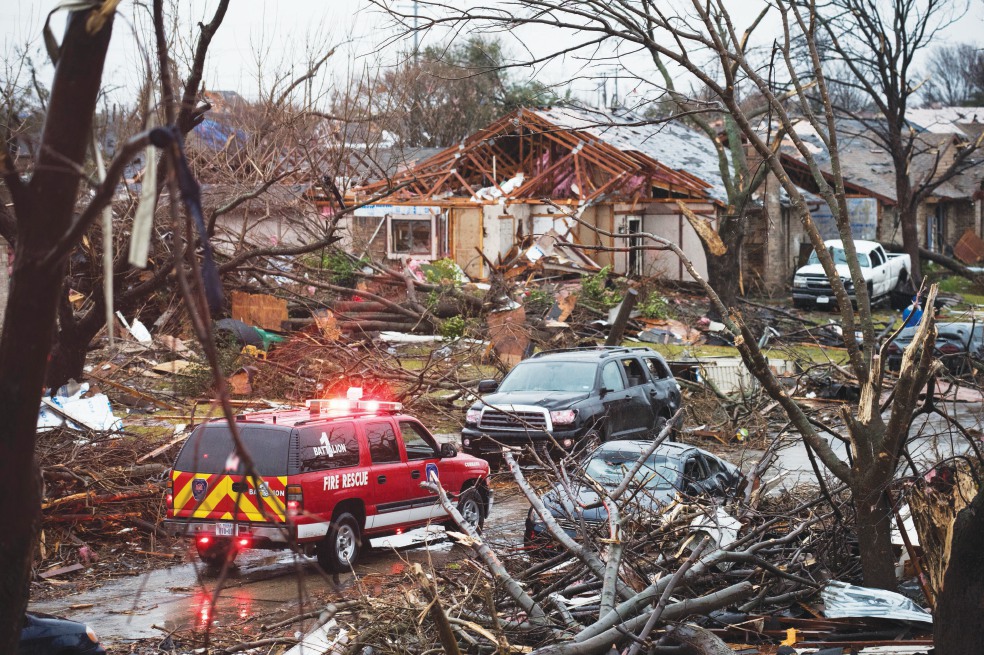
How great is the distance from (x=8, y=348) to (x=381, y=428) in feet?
26.1

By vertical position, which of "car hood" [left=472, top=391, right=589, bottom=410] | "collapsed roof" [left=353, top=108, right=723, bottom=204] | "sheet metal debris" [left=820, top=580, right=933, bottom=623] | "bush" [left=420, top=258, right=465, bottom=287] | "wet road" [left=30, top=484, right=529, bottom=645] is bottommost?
"wet road" [left=30, top=484, right=529, bottom=645]

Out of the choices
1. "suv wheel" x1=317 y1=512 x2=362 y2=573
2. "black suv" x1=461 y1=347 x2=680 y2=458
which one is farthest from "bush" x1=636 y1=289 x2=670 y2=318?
"suv wheel" x1=317 y1=512 x2=362 y2=573

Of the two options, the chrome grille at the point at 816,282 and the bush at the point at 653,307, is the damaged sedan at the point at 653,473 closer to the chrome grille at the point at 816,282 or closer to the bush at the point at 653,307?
the bush at the point at 653,307

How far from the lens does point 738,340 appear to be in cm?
762

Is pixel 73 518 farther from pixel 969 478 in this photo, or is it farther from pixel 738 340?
pixel 969 478

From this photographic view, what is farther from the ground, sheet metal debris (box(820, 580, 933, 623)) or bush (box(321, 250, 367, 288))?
bush (box(321, 250, 367, 288))

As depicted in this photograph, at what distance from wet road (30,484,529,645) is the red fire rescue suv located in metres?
0.35

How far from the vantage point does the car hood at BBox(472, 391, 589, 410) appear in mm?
15039

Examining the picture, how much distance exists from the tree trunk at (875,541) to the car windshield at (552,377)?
25.6ft

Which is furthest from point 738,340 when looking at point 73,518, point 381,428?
point 73,518

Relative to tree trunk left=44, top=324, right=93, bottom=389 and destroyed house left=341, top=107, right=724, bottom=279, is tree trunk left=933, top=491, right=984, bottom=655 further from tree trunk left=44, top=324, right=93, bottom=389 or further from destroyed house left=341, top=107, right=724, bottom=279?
destroyed house left=341, top=107, right=724, bottom=279

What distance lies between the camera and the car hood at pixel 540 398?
15039 mm

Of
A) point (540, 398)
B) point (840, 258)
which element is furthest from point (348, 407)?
point (840, 258)

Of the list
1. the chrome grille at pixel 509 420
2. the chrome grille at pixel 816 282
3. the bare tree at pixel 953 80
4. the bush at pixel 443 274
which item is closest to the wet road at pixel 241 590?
the chrome grille at pixel 509 420
